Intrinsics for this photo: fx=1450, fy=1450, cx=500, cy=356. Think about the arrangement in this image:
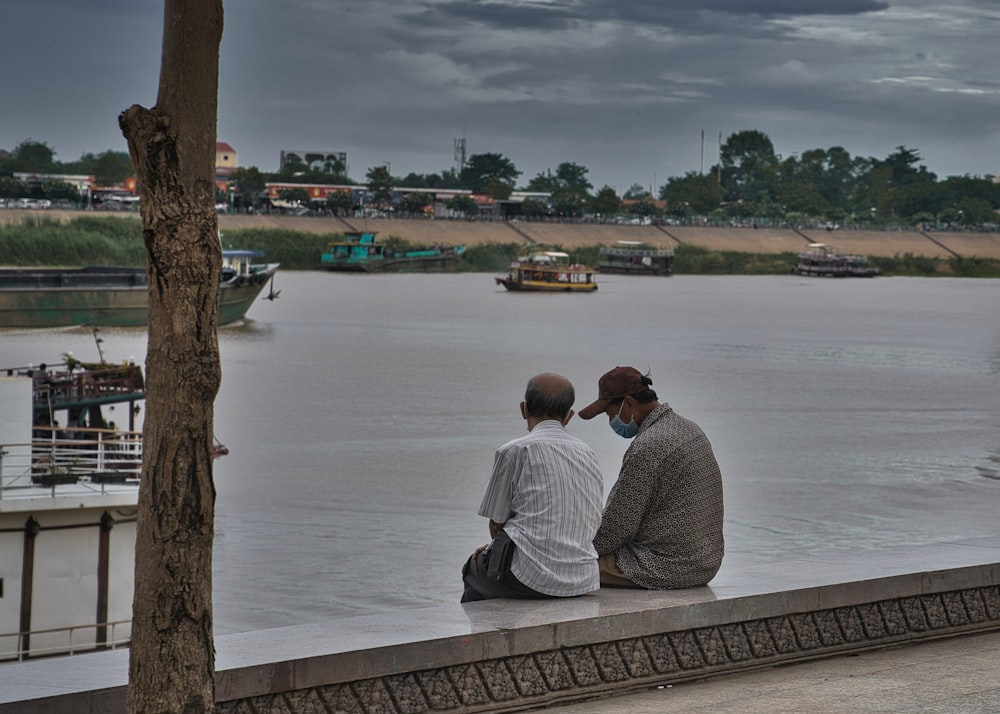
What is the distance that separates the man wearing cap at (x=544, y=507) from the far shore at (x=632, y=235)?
9494 centimetres

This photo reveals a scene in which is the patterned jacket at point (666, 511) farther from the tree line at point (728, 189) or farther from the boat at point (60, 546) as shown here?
the tree line at point (728, 189)

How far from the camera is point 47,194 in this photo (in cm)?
10975

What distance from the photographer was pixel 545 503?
201 inches

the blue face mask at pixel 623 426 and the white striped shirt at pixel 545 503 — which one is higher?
the blue face mask at pixel 623 426

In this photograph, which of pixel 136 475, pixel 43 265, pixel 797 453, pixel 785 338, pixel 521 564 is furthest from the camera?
pixel 43 265

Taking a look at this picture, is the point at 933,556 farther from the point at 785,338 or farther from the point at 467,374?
the point at 785,338

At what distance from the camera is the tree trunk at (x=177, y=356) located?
3.37m

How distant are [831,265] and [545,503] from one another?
123176 millimetres

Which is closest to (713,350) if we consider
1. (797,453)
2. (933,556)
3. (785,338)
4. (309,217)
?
(785,338)

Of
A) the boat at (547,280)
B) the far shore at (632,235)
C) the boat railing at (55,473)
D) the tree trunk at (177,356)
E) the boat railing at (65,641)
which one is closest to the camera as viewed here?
the tree trunk at (177,356)

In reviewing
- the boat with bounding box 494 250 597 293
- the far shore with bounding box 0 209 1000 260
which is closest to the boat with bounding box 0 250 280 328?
the boat with bounding box 494 250 597 293

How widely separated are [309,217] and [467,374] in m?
82.9

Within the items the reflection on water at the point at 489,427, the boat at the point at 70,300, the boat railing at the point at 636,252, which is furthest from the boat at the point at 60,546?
the boat railing at the point at 636,252

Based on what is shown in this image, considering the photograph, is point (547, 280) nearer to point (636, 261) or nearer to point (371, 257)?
point (371, 257)
